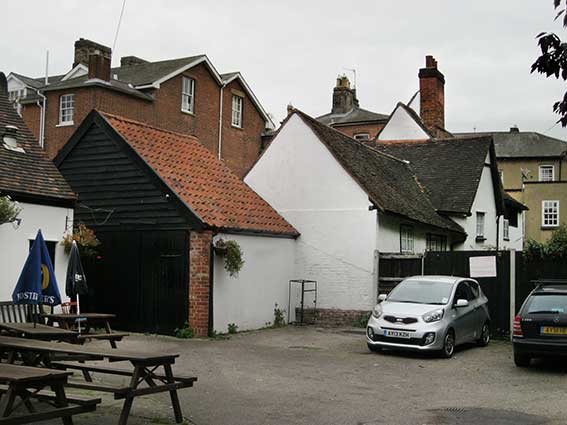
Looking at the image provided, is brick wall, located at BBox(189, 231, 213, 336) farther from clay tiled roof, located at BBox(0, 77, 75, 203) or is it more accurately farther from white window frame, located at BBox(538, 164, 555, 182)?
white window frame, located at BBox(538, 164, 555, 182)

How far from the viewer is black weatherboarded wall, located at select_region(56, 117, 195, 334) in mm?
17625

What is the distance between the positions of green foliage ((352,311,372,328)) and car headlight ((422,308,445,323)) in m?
6.12

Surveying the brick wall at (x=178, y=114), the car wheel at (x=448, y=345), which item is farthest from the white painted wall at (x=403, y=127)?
the car wheel at (x=448, y=345)

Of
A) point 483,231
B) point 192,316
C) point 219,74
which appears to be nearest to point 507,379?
point 192,316

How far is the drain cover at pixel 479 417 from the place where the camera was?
8.91m

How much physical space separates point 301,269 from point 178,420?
13.8 metres

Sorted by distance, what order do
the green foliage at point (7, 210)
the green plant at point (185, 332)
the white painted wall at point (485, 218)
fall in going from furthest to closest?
the white painted wall at point (485, 218) → the green plant at point (185, 332) → the green foliage at point (7, 210)

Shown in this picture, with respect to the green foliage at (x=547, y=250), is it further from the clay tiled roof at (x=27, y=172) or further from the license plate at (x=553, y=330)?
the clay tiled roof at (x=27, y=172)

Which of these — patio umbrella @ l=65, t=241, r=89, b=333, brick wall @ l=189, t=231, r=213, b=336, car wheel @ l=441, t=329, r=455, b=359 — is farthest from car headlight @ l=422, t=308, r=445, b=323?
patio umbrella @ l=65, t=241, r=89, b=333

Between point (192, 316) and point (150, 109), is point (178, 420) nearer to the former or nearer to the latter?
point (192, 316)

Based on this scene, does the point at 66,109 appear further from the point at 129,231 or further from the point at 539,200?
the point at 539,200

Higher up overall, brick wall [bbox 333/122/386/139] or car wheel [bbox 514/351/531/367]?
brick wall [bbox 333/122/386/139]

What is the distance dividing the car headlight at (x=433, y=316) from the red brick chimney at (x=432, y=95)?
2147cm

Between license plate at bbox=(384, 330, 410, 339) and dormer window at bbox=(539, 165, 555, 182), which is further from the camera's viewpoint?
dormer window at bbox=(539, 165, 555, 182)
